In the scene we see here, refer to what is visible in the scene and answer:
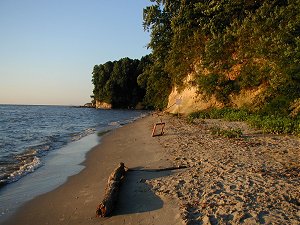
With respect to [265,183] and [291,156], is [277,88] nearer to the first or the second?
[291,156]

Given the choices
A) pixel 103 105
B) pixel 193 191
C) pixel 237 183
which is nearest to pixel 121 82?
pixel 103 105

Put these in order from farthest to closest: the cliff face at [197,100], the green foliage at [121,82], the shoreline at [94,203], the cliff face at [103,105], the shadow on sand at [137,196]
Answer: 1. the cliff face at [103,105]
2. the green foliage at [121,82]
3. the cliff face at [197,100]
4. the shadow on sand at [137,196]
5. the shoreline at [94,203]

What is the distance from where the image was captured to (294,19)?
19.4 metres

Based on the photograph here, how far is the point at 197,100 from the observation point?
30.7 m

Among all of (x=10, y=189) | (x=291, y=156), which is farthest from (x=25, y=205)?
(x=291, y=156)

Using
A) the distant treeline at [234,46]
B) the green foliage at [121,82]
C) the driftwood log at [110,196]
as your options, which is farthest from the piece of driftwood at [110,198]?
the green foliage at [121,82]

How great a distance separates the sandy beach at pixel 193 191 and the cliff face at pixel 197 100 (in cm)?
1344

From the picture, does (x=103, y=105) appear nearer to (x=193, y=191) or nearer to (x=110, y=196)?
(x=193, y=191)

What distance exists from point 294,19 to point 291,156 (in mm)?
13259

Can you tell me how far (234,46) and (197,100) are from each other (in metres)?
6.90

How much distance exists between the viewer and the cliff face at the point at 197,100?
24603 mm

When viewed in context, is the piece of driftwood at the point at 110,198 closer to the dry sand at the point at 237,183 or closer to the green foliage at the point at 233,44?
the dry sand at the point at 237,183

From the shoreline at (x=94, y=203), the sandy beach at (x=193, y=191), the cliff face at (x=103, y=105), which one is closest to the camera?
the sandy beach at (x=193, y=191)

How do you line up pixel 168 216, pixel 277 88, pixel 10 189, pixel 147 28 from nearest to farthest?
pixel 168 216 → pixel 10 189 → pixel 277 88 → pixel 147 28
